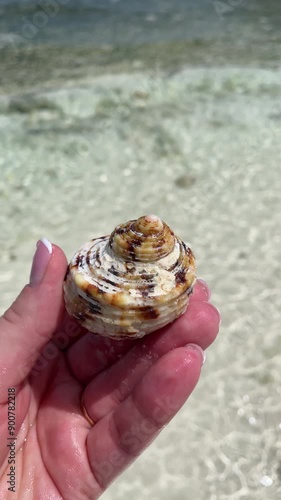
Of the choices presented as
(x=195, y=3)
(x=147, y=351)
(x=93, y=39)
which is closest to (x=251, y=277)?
(x=147, y=351)

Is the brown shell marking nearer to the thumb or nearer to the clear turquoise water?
the thumb

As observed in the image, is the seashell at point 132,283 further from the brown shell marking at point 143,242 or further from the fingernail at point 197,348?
the fingernail at point 197,348

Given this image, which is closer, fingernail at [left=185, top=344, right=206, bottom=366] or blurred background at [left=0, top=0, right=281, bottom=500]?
fingernail at [left=185, top=344, right=206, bottom=366]

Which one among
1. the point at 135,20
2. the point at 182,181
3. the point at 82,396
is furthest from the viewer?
the point at 135,20

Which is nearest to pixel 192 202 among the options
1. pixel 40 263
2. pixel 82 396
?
pixel 82 396

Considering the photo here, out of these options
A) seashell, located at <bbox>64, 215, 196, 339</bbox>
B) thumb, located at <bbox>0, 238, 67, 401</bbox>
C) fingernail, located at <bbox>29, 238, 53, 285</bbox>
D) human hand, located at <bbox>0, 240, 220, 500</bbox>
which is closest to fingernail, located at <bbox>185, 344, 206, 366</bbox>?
human hand, located at <bbox>0, 240, 220, 500</bbox>

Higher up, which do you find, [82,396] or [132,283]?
[132,283]

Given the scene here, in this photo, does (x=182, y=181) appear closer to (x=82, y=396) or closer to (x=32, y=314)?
(x=82, y=396)
